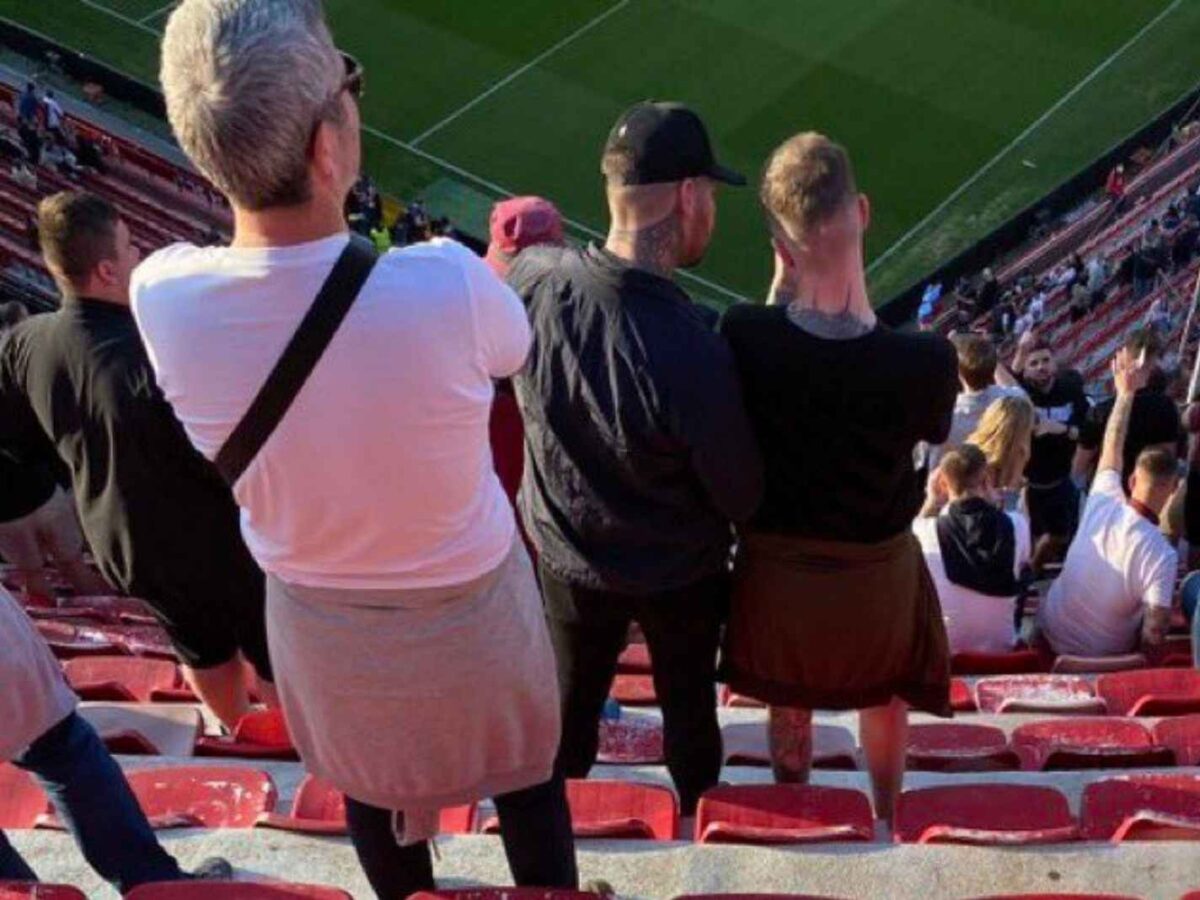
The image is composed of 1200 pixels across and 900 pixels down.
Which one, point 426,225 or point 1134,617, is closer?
point 1134,617

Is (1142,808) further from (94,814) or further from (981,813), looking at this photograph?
(94,814)

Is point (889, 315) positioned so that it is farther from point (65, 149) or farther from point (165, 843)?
point (165, 843)

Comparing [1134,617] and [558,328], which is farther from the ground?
[558,328]

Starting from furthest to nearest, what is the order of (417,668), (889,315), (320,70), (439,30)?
(439,30), (889,315), (417,668), (320,70)

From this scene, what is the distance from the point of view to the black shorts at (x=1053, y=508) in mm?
8172

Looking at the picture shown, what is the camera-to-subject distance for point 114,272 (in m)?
4.20

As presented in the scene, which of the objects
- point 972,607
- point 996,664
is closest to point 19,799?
point 972,607

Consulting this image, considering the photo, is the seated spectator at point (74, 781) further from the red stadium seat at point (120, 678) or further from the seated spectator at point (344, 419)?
the red stadium seat at point (120, 678)

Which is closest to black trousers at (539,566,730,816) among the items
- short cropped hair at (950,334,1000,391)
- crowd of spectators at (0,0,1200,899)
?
crowd of spectators at (0,0,1200,899)

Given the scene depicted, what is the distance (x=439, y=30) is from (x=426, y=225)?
3.95 meters

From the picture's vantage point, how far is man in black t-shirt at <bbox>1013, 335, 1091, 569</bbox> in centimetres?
803

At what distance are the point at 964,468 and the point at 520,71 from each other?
14223 millimetres

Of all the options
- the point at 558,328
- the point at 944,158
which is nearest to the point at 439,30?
the point at 944,158

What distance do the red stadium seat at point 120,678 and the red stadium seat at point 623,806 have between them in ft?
4.89
